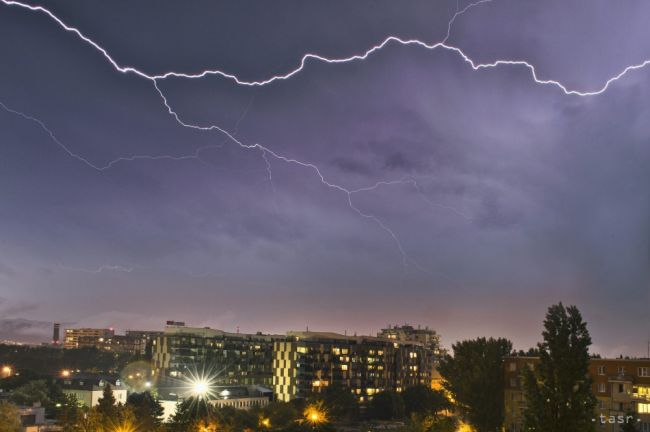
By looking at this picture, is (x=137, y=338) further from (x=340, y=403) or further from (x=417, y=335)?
(x=340, y=403)

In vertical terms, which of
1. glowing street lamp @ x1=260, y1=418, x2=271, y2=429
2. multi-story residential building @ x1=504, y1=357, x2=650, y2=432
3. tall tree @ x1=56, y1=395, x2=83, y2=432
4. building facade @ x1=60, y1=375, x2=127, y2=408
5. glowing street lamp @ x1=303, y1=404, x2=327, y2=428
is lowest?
glowing street lamp @ x1=260, y1=418, x2=271, y2=429

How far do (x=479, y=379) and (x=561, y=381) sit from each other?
14.2 meters

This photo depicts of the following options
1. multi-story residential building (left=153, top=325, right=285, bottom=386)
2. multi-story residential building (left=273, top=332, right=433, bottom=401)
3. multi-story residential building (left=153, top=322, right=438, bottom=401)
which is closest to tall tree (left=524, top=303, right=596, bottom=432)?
multi-story residential building (left=273, top=332, right=433, bottom=401)

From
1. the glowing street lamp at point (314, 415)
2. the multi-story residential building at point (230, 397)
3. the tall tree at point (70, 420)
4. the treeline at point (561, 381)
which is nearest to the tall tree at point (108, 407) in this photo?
the tall tree at point (70, 420)

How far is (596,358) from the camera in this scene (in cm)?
3756

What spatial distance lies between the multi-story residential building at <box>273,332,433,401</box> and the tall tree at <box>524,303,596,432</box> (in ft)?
152

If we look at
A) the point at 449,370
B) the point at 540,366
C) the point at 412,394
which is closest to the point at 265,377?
the point at 412,394

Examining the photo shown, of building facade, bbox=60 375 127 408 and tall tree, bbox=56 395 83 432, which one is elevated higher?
tall tree, bbox=56 395 83 432

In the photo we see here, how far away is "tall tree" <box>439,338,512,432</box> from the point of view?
39781 millimetres

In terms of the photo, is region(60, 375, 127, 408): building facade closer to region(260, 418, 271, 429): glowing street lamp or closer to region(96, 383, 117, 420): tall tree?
region(260, 418, 271, 429): glowing street lamp

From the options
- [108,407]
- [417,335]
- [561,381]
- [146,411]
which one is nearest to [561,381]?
[561,381]

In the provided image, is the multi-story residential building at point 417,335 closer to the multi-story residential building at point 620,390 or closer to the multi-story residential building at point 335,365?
the multi-story residential building at point 335,365

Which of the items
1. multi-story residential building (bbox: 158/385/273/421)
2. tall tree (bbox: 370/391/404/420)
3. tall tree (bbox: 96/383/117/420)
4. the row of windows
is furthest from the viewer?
tall tree (bbox: 370/391/404/420)

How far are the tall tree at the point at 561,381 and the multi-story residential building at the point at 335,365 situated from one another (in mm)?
46262
